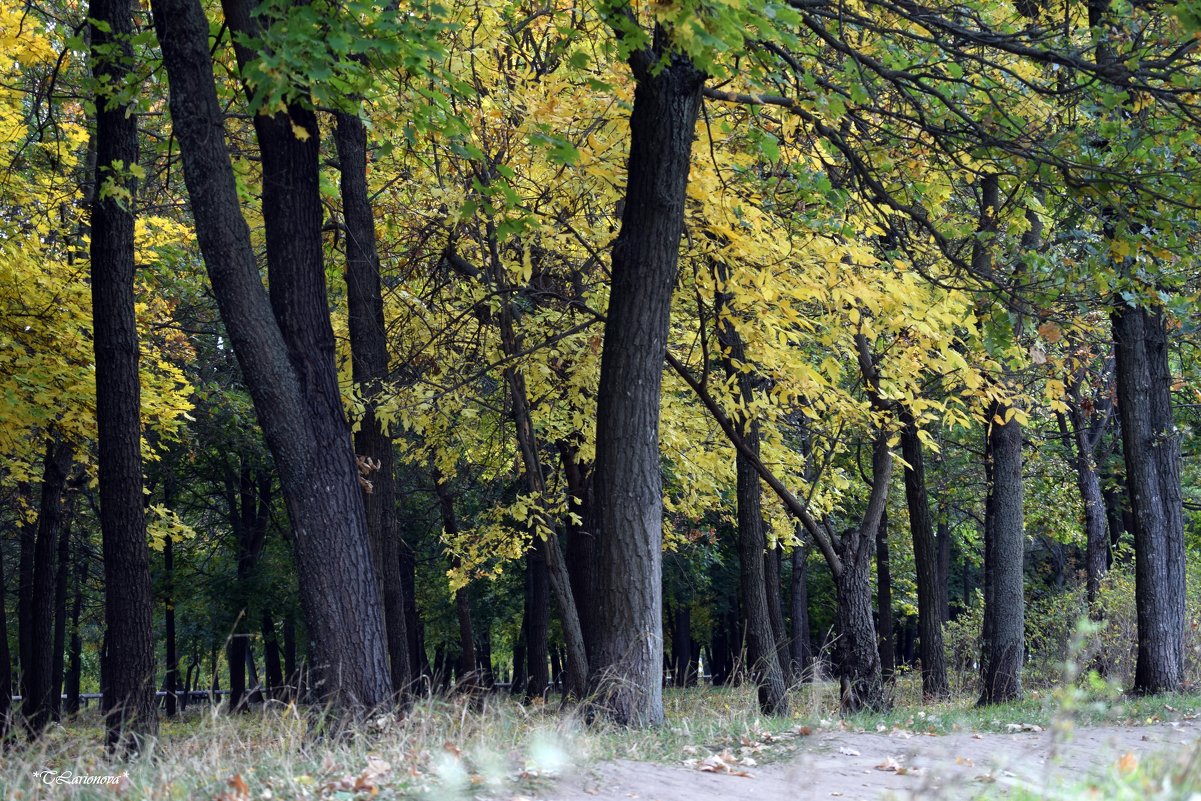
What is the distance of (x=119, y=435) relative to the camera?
991 centimetres

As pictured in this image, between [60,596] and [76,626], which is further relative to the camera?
[76,626]

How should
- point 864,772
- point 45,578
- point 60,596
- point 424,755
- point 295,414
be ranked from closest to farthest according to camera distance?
point 424,755 < point 864,772 < point 295,414 < point 45,578 < point 60,596

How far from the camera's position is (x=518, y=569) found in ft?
105

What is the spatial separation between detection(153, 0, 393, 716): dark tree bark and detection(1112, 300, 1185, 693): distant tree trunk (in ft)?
28.7

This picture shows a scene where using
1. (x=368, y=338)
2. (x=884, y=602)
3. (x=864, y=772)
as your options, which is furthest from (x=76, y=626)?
(x=864, y=772)

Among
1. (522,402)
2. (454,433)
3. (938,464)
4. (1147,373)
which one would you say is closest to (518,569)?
(938,464)

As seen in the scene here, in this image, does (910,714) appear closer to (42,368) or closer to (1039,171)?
(1039,171)

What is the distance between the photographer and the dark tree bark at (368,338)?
38.1 feet

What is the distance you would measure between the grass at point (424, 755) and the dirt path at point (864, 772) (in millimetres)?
164

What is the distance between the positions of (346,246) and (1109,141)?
302 inches

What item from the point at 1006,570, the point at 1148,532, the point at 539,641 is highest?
the point at 1148,532

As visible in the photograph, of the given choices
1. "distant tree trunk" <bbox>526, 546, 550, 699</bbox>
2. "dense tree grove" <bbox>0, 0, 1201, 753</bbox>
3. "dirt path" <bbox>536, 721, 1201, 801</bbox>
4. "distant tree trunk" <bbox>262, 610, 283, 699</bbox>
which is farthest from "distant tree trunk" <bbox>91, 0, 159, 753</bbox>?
"distant tree trunk" <bbox>262, 610, 283, 699</bbox>

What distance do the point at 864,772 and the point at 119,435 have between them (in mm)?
7287

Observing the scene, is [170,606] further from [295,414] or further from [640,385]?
[640,385]
